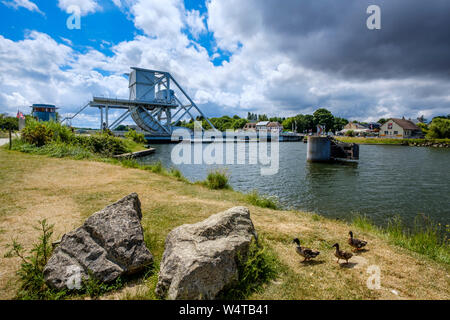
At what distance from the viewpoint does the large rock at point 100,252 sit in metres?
3.33

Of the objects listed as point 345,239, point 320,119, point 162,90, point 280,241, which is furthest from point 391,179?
point 320,119

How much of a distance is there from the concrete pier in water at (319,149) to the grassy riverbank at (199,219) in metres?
23.5

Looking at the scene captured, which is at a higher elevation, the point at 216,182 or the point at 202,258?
the point at 202,258

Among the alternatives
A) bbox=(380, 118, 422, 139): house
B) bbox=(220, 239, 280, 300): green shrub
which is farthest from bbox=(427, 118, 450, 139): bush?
bbox=(220, 239, 280, 300): green shrub

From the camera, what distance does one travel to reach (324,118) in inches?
4523

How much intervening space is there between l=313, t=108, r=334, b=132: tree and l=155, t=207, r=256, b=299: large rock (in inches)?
4757

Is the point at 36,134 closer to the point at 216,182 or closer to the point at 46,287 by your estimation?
the point at 216,182

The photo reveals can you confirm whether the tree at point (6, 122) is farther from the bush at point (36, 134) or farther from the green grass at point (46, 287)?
the green grass at point (46, 287)

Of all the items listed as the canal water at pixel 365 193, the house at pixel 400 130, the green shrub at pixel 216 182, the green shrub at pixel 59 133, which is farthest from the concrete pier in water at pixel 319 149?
the house at pixel 400 130

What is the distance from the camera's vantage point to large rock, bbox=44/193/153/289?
3.33 meters

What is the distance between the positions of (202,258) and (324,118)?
405 ft

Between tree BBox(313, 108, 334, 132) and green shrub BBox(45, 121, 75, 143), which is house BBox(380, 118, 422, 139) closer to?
tree BBox(313, 108, 334, 132)

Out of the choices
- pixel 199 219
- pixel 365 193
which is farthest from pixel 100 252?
pixel 365 193

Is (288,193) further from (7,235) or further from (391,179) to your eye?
(7,235)
